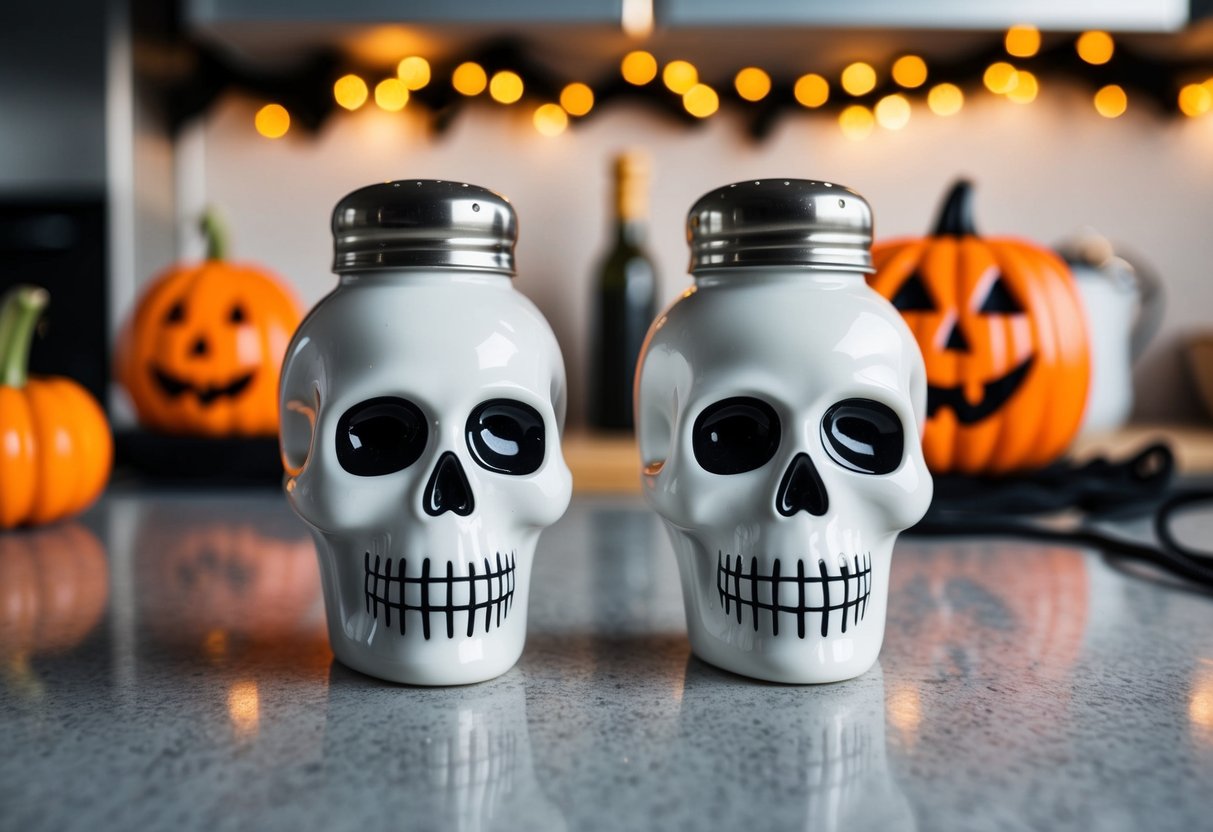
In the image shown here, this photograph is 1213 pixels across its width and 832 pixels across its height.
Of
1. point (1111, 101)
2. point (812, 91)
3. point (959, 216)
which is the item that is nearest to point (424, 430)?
point (959, 216)

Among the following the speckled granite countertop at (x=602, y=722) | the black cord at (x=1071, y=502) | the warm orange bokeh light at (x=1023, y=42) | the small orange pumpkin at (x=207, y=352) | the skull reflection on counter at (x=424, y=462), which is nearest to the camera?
the speckled granite countertop at (x=602, y=722)

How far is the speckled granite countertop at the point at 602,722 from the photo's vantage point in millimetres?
357

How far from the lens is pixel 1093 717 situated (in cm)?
46

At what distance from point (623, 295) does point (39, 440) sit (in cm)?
84

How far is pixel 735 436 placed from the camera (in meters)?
0.49

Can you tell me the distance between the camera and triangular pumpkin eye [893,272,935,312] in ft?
3.44

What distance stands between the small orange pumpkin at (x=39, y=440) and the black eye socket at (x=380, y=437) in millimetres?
630

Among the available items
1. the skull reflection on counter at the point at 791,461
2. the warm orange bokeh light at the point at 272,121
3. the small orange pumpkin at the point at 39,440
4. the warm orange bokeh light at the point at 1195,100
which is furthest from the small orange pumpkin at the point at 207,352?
the warm orange bokeh light at the point at 1195,100

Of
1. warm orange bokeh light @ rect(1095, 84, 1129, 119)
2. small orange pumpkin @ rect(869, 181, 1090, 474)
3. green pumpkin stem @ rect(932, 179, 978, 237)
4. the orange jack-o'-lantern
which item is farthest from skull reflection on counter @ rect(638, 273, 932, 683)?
warm orange bokeh light @ rect(1095, 84, 1129, 119)

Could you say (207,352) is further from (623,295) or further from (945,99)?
(945,99)

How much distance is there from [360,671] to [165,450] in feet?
2.77

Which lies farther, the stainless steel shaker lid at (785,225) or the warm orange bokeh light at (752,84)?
the warm orange bokeh light at (752,84)

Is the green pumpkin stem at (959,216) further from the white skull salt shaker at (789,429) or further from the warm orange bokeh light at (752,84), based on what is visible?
the white skull salt shaker at (789,429)

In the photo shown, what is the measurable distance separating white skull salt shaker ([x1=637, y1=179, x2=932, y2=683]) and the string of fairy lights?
117 centimetres
